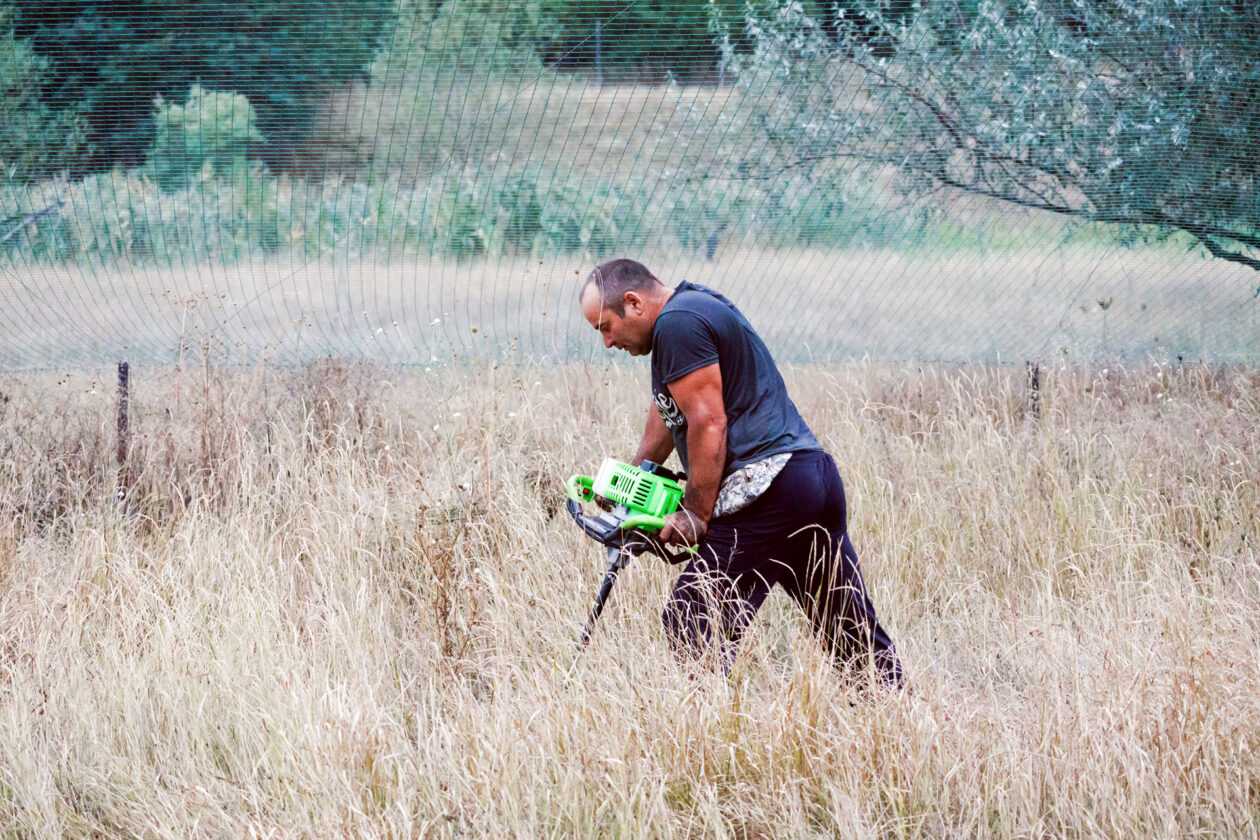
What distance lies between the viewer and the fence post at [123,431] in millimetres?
5770

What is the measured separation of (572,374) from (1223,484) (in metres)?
3.21

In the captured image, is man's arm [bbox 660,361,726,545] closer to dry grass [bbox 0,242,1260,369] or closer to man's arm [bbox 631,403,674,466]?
man's arm [bbox 631,403,674,466]

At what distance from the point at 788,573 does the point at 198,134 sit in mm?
4206

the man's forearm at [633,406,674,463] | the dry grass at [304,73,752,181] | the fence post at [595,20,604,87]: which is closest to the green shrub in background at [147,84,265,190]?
the dry grass at [304,73,752,181]

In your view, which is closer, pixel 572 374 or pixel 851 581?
pixel 851 581

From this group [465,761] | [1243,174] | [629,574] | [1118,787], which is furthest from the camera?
[1243,174]

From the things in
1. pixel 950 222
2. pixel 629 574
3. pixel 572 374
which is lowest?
pixel 572 374

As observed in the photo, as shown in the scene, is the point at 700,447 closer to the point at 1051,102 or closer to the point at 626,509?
the point at 626,509

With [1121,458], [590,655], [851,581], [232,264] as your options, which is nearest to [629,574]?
[590,655]

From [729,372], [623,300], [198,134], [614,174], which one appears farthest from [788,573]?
[198,134]

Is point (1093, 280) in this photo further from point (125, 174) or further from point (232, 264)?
point (125, 174)

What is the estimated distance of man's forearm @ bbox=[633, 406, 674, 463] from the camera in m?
4.11

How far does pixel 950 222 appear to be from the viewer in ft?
24.2

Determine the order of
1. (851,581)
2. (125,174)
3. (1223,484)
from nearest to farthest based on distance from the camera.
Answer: (851,581) → (1223,484) → (125,174)
